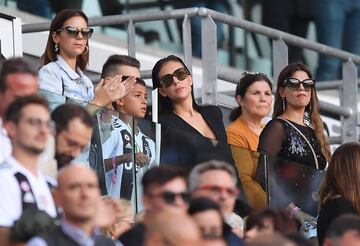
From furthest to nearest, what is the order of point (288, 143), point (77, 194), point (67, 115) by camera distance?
point (288, 143) → point (67, 115) → point (77, 194)

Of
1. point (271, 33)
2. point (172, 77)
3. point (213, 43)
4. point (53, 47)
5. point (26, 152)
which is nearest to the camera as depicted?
point (26, 152)

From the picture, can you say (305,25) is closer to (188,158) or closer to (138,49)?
(138,49)

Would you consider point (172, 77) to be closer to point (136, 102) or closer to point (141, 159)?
point (136, 102)

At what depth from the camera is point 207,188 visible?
10.7 meters

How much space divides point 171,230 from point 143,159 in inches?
123

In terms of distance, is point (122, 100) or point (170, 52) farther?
point (170, 52)

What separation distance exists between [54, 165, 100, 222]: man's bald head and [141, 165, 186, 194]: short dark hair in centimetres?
38

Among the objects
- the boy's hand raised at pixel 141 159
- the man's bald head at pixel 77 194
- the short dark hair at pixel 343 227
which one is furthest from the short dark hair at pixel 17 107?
the boy's hand raised at pixel 141 159

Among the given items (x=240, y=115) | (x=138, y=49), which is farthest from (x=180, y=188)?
(x=138, y=49)

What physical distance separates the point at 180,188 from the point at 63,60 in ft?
9.90

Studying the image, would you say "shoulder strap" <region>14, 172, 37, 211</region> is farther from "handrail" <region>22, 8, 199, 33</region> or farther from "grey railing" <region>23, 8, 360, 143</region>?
"handrail" <region>22, 8, 199, 33</region>

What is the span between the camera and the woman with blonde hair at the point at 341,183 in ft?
41.8

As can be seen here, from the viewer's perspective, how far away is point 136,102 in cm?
1327

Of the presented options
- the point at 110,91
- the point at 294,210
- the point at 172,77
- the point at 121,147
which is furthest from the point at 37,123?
the point at 294,210
